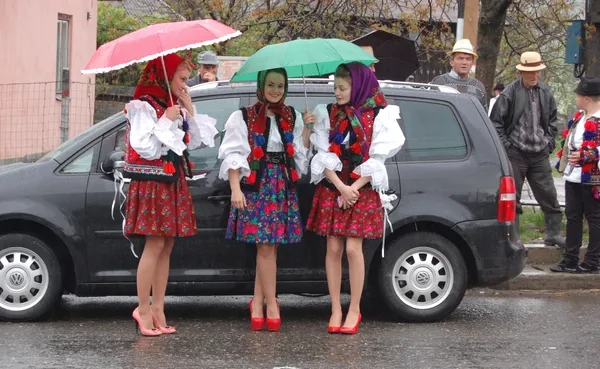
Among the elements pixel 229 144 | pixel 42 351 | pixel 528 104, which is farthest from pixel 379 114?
→ pixel 528 104

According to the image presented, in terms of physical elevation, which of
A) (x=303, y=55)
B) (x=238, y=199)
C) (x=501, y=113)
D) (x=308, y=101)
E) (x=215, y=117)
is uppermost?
(x=303, y=55)

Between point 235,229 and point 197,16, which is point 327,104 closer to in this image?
point 235,229

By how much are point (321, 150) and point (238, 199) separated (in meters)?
0.65

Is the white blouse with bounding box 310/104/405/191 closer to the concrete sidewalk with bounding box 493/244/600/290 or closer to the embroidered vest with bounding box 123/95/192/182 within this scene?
the embroidered vest with bounding box 123/95/192/182

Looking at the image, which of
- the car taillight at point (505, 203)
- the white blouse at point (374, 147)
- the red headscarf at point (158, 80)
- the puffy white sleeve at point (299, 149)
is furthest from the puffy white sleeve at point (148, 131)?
the car taillight at point (505, 203)

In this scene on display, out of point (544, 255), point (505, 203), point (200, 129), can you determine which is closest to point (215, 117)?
point (200, 129)

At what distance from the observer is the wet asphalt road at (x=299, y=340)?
646 centimetres

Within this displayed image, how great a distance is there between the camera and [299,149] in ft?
23.9

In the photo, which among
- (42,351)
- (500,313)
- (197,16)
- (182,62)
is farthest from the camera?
(197,16)

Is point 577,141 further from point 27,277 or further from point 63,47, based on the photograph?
point 63,47

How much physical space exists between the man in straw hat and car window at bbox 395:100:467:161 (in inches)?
97.3

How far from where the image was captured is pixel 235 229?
7270 millimetres

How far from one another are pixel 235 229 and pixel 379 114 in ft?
4.00

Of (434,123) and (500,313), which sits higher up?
(434,123)
